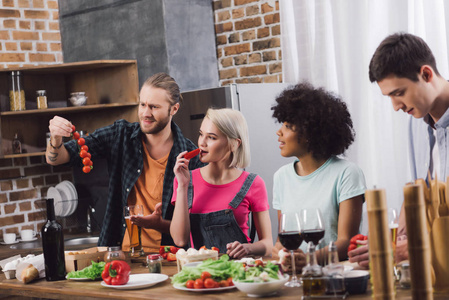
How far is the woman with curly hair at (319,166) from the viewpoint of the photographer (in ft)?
8.04

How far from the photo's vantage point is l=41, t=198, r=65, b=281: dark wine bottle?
2.42m

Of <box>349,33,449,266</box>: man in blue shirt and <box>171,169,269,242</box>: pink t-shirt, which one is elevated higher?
<box>349,33,449,266</box>: man in blue shirt

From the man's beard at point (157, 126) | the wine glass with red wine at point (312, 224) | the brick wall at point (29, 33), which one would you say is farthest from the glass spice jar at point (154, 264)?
the brick wall at point (29, 33)

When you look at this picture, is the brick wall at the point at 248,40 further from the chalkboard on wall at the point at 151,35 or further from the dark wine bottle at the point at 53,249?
the dark wine bottle at the point at 53,249

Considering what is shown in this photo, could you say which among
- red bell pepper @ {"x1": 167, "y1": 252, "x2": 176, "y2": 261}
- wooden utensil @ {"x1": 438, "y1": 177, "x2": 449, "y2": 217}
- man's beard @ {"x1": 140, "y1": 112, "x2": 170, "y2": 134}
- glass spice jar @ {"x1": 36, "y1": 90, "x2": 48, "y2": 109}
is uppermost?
glass spice jar @ {"x1": 36, "y1": 90, "x2": 48, "y2": 109}

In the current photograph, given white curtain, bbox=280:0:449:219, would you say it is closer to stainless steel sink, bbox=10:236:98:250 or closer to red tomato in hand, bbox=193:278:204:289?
stainless steel sink, bbox=10:236:98:250

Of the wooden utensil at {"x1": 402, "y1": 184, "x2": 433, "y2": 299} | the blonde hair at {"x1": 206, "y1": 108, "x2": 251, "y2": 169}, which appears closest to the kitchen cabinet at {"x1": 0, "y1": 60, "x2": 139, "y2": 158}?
the blonde hair at {"x1": 206, "y1": 108, "x2": 251, "y2": 169}

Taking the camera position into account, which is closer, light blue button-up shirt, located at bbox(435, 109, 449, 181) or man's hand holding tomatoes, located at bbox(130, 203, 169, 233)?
light blue button-up shirt, located at bbox(435, 109, 449, 181)

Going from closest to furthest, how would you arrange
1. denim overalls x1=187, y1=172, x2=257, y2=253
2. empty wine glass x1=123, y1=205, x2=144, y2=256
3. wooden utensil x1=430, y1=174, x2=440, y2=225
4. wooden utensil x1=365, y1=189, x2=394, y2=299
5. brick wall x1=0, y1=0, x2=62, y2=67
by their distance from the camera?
wooden utensil x1=365, y1=189, x2=394, y2=299, wooden utensil x1=430, y1=174, x2=440, y2=225, empty wine glass x1=123, y1=205, x2=144, y2=256, denim overalls x1=187, y1=172, x2=257, y2=253, brick wall x1=0, y1=0, x2=62, y2=67

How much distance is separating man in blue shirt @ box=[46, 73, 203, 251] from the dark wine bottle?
71 cm

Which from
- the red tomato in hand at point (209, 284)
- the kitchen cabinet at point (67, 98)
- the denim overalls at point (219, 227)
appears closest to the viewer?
the red tomato in hand at point (209, 284)

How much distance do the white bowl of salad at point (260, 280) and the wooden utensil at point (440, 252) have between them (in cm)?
44

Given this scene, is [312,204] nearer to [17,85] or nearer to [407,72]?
[407,72]

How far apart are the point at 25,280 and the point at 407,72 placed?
63.5 inches
